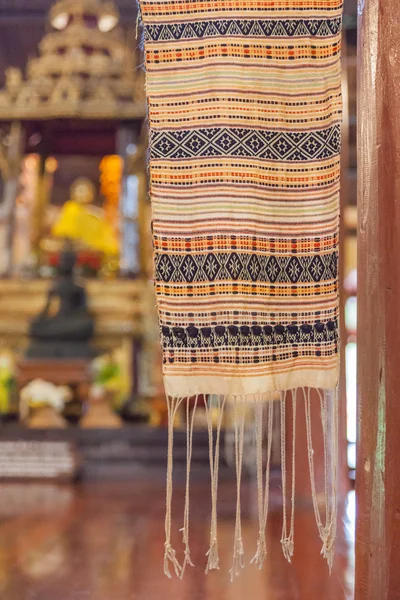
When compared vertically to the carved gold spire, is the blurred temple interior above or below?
below

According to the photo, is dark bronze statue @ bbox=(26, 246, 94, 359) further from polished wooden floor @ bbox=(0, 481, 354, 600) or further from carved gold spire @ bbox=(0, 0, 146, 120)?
polished wooden floor @ bbox=(0, 481, 354, 600)

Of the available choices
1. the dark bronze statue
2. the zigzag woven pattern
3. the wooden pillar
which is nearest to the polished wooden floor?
the wooden pillar

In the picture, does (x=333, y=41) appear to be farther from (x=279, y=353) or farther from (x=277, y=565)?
(x=277, y=565)

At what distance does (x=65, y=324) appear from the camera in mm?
6844

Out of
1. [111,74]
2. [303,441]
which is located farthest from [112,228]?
[303,441]

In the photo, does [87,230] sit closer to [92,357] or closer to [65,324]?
[65,324]

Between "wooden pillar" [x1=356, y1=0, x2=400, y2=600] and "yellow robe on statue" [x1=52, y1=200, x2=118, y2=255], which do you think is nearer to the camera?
"wooden pillar" [x1=356, y1=0, x2=400, y2=600]

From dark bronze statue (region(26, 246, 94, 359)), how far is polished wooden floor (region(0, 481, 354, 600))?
169cm

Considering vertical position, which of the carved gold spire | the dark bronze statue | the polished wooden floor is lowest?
the polished wooden floor

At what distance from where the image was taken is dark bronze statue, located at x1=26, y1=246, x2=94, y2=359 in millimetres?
6660

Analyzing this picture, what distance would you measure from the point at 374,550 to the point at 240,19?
142cm

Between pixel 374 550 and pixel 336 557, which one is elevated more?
pixel 374 550

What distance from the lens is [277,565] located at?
335 centimetres

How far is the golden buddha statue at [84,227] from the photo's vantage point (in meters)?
7.83
